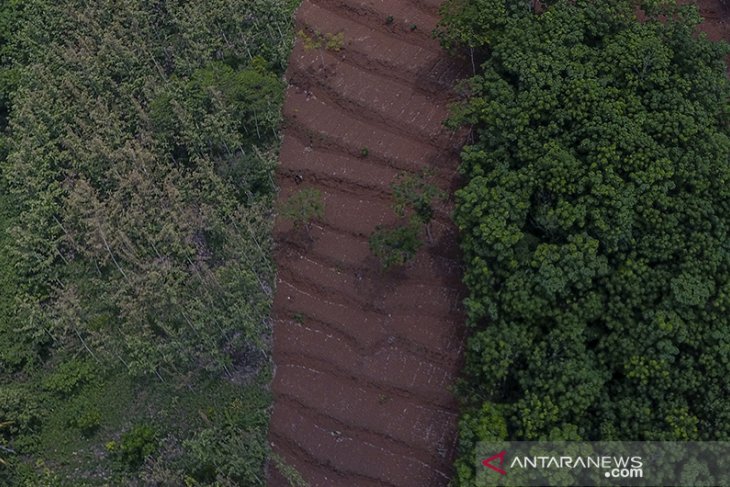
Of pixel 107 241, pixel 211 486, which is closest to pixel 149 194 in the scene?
pixel 107 241

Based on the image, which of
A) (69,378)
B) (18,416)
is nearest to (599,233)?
(69,378)

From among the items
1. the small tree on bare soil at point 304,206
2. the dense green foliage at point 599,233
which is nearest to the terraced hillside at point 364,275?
the small tree on bare soil at point 304,206

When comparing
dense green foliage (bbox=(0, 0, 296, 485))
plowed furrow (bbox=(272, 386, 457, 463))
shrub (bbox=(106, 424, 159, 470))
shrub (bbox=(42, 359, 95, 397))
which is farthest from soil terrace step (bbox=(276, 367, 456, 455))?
shrub (bbox=(42, 359, 95, 397))

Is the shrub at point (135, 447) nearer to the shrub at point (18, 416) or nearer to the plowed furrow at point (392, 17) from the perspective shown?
the shrub at point (18, 416)

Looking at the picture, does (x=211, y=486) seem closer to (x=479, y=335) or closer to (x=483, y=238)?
(x=479, y=335)

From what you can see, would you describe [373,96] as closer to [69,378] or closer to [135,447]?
[69,378]
